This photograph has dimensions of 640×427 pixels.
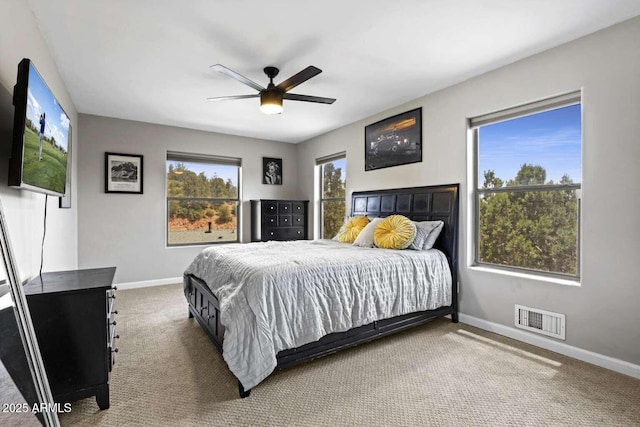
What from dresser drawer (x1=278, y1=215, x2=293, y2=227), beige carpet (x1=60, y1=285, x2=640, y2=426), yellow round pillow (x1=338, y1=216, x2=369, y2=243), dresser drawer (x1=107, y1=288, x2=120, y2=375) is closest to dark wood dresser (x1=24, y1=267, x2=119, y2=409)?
dresser drawer (x1=107, y1=288, x2=120, y2=375)

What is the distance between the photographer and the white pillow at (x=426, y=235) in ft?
10.3

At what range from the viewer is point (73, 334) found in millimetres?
1695

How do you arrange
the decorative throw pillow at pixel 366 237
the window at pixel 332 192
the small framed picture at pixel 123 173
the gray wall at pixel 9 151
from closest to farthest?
the gray wall at pixel 9 151, the decorative throw pillow at pixel 366 237, the small framed picture at pixel 123 173, the window at pixel 332 192

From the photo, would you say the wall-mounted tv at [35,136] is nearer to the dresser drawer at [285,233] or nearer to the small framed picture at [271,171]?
the dresser drawer at [285,233]

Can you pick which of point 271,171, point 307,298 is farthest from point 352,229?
point 271,171

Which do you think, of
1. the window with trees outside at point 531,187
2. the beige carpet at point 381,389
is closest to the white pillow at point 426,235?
the window with trees outside at point 531,187

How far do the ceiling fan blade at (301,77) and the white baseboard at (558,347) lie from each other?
2.78 metres

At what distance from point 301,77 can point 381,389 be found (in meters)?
2.39

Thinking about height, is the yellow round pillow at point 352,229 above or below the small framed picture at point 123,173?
below

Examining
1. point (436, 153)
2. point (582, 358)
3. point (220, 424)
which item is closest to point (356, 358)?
point (220, 424)

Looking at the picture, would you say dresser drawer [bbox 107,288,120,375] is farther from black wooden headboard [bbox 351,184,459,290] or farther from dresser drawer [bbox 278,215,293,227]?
dresser drawer [bbox 278,215,293,227]

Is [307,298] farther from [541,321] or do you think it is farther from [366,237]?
[541,321]

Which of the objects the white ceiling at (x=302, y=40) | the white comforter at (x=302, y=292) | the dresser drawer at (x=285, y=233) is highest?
the white ceiling at (x=302, y=40)

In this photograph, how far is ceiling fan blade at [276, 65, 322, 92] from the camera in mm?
2363
